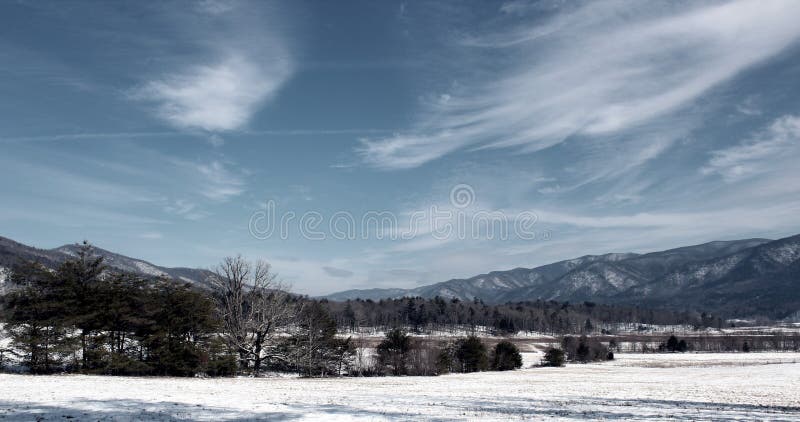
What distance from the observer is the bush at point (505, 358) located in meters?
80.5

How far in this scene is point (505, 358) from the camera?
81.1m

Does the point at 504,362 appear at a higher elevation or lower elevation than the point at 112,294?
lower

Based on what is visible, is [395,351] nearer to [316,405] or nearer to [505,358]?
[505,358]

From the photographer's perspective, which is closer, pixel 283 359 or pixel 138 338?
pixel 138 338

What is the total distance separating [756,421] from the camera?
20.8 m

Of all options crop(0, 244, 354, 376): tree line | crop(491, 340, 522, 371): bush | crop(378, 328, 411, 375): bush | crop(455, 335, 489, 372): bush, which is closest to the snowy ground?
crop(0, 244, 354, 376): tree line

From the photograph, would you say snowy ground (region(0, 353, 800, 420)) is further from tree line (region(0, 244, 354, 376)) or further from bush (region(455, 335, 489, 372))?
bush (region(455, 335, 489, 372))

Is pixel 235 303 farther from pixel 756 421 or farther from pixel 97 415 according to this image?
pixel 756 421

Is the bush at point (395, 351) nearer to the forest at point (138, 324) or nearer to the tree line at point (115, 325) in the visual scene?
the forest at point (138, 324)

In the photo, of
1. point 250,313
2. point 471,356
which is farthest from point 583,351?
point 250,313

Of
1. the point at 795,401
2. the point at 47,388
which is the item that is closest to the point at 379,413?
the point at 47,388

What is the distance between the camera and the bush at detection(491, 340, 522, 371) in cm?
8050

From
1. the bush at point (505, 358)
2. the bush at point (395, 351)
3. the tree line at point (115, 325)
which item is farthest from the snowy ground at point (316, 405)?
the bush at point (505, 358)

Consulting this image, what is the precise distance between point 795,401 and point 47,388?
1697 inches
